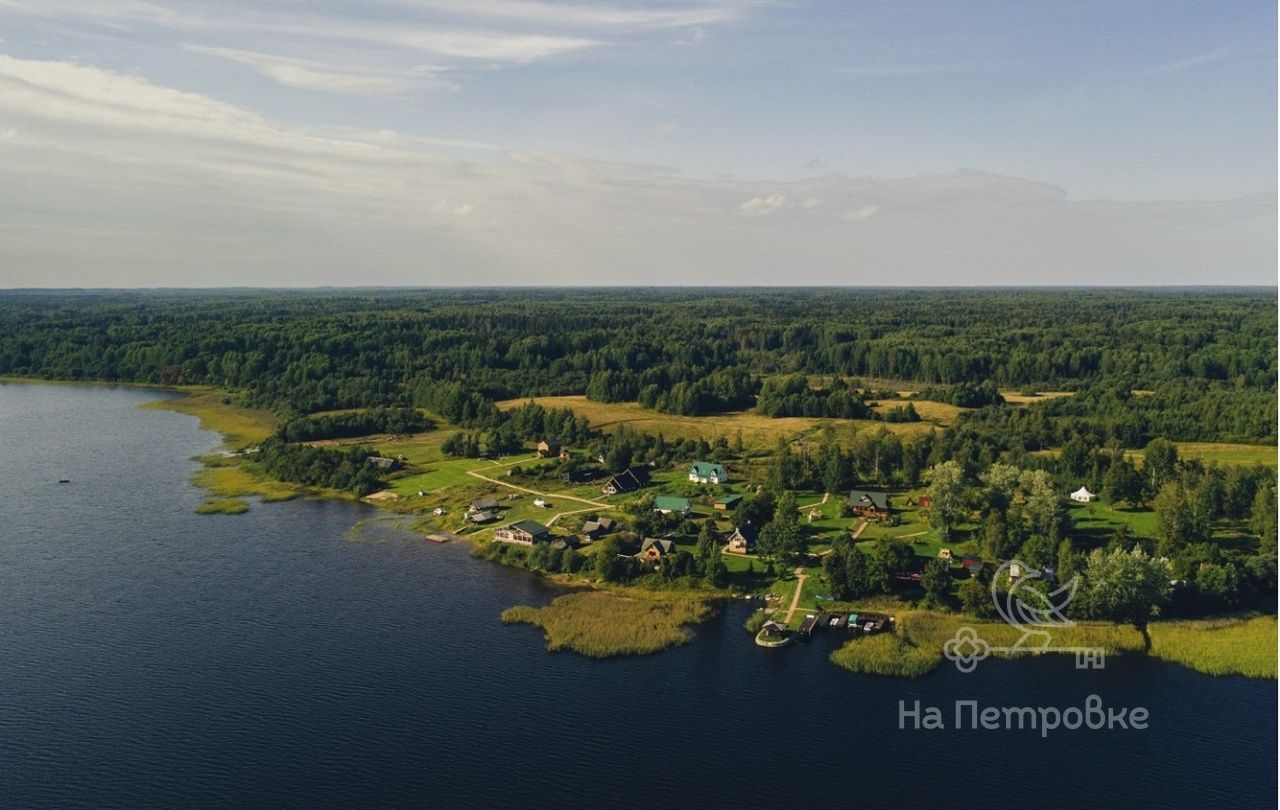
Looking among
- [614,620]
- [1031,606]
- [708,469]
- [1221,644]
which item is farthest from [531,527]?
[1221,644]

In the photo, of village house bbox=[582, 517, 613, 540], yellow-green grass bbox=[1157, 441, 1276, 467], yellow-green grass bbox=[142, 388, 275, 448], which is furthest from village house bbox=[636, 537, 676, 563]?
yellow-green grass bbox=[142, 388, 275, 448]

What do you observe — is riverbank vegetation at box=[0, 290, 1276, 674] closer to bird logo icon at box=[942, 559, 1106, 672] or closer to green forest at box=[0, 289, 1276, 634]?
green forest at box=[0, 289, 1276, 634]

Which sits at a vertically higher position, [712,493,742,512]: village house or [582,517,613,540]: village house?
[712,493,742,512]: village house

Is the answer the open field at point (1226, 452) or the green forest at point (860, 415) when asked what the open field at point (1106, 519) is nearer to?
the green forest at point (860, 415)

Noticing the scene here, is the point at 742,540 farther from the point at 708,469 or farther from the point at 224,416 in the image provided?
the point at 224,416

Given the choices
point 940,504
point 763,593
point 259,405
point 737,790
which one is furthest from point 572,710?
point 259,405

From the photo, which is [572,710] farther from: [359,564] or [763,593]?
[359,564]
